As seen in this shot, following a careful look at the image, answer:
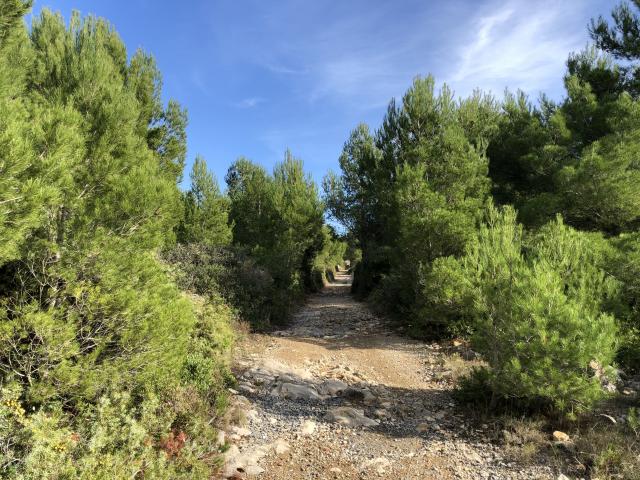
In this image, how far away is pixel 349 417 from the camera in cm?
611

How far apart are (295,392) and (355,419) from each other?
59.9 inches

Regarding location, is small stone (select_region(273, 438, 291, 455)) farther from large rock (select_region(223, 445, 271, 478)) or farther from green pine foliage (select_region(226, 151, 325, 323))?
green pine foliage (select_region(226, 151, 325, 323))

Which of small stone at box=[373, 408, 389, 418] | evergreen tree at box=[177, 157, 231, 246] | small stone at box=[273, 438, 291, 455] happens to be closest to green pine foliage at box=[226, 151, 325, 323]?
Answer: evergreen tree at box=[177, 157, 231, 246]

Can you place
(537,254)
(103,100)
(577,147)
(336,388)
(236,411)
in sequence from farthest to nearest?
1. (577,147)
2. (336,388)
3. (537,254)
4. (236,411)
5. (103,100)

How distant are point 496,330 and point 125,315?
17.1 feet

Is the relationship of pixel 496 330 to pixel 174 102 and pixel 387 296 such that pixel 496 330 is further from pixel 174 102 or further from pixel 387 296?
pixel 174 102

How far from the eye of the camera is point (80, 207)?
4.40 m

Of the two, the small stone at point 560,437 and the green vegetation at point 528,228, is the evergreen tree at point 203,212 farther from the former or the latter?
the small stone at point 560,437

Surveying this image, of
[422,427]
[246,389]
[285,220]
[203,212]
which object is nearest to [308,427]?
[422,427]

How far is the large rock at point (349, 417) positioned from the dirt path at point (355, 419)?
0.05 ft

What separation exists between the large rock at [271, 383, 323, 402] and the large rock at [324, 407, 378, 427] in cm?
80

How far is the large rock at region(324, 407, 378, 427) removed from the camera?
594cm

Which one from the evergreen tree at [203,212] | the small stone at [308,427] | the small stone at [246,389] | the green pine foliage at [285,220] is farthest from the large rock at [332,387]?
the evergreen tree at [203,212]

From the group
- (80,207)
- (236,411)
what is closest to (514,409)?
(236,411)
